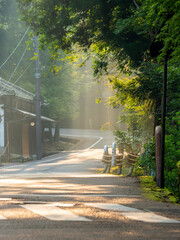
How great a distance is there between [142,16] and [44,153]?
28.0 metres

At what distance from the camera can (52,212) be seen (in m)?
5.89

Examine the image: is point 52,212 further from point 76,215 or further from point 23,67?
point 23,67

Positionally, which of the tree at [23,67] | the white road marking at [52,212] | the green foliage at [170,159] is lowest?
the white road marking at [52,212]

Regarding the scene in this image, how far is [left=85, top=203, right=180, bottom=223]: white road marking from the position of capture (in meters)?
5.50

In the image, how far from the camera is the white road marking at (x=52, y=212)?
18.0 feet

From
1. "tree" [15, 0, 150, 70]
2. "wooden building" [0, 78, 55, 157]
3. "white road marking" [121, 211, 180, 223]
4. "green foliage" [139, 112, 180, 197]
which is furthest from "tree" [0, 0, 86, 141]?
"white road marking" [121, 211, 180, 223]

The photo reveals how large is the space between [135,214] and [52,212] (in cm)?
112

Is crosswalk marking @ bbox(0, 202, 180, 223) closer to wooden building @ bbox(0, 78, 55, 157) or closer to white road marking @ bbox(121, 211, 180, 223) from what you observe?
white road marking @ bbox(121, 211, 180, 223)

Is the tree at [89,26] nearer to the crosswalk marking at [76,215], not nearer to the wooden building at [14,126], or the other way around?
the crosswalk marking at [76,215]

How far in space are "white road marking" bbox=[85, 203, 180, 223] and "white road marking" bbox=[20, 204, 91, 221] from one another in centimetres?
66

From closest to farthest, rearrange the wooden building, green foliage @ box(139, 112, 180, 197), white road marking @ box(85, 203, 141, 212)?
white road marking @ box(85, 203, 141, 212)
green foliage @ box(139, 112, 180, 197)
the wooden building

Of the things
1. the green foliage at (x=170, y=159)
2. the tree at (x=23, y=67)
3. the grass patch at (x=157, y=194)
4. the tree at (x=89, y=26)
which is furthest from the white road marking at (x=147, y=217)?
the tree at (x=23, y=67)

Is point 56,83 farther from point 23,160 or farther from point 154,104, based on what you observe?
point 154,104

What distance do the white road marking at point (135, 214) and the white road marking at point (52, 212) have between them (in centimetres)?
66
